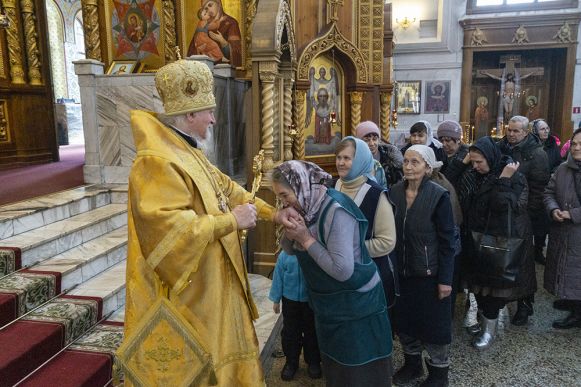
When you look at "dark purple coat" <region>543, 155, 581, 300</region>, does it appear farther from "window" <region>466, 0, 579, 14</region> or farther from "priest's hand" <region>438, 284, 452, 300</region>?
"window" <region>466, 0, 579, 14</region>

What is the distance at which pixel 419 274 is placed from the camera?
2.84m

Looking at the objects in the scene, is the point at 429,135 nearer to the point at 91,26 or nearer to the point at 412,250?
the point at 412,250

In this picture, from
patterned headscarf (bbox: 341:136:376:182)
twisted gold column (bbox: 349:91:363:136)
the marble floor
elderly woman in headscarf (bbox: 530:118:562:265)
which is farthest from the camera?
twisted gold column (bbox: 349:91:363:136)

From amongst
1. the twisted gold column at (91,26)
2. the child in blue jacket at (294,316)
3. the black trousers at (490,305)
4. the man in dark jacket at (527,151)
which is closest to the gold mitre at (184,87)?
the child in blue jacket at (294,316)

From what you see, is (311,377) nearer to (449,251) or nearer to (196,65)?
(449,251)

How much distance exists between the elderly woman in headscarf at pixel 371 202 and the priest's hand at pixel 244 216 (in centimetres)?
93

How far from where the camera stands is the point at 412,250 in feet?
9.33

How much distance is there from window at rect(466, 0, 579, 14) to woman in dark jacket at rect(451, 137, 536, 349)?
12346 mm

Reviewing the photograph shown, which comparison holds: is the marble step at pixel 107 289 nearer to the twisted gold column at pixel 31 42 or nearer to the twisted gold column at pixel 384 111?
the twisted gold column at pixel 31 42

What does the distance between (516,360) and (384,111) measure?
5.85 meters

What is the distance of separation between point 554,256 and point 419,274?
1.81m

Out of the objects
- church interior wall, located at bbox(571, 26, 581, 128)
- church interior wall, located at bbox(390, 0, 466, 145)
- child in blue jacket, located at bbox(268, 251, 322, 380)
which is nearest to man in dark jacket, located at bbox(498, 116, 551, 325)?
child in blue jacket, located at bbox(268, 251, 322, 380)

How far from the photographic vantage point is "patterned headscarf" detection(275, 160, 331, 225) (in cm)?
Result: 194

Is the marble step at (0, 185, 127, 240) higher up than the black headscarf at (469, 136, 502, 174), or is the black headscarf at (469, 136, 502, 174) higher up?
the black headscarf at (469, 136, 502, 174)
